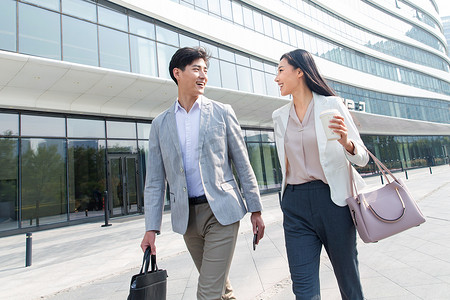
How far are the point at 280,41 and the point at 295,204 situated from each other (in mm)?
19703

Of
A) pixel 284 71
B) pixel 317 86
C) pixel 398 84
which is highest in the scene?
pixel 398 84

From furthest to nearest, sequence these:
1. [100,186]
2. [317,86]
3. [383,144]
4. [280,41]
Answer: [383,144] → [280,41] → [100,186] → [317,86]

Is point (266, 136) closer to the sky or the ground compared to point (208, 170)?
closer to the sky

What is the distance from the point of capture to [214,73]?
14469 mm

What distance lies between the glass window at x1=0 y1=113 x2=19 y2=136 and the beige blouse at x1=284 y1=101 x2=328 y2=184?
1159 centimetres

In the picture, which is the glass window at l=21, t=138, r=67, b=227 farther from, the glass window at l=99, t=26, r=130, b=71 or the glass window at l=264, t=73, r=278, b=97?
the glass window at l=264, t=73, r=278, b=97

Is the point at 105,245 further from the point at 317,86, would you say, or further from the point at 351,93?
the point at 351,93

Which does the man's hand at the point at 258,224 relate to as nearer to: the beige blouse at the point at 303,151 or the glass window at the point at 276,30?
the beige blouse at the point at 303,151

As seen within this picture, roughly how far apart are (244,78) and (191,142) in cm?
1472

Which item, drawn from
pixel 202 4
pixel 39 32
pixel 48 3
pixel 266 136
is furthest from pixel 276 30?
pixel 39 32

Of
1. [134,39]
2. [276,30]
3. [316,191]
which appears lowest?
[316,191]

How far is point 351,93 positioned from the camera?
82.5ft

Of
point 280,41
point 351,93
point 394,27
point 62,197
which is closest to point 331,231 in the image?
point 62,197

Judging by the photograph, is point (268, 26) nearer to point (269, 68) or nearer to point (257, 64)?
point (269, 68)
